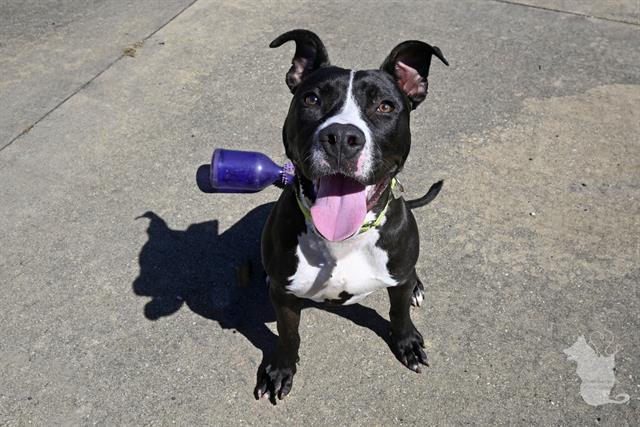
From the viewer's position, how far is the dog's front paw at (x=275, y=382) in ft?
11.9

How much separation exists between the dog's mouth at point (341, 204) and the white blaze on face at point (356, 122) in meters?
0.16

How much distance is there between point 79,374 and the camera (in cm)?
382

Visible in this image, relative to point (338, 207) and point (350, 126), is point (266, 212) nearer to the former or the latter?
point (338, 207)

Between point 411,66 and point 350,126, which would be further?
point 411,66

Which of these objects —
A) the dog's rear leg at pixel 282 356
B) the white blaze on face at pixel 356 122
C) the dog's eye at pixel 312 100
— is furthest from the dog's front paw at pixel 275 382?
the dog's eye at pixel 312 100

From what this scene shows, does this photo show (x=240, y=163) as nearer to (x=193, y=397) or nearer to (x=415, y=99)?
(x=415, y=99)

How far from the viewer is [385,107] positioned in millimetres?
3137

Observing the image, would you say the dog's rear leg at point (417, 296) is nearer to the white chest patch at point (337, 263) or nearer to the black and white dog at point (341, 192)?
the black and white dog at point (341, 192)

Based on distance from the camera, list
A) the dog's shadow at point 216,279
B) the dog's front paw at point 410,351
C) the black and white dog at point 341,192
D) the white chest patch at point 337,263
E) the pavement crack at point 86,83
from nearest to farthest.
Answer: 1. the black and white dog at point 341,192
2. the white chest patch at point 337,263
3. the dog's front paw at point 410,351
4. the dog's shadow at point 216,279
5. the pavement crack at point 86,83

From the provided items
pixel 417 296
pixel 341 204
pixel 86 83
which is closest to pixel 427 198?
pixel 417 296

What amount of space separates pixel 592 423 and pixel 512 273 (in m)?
1.05

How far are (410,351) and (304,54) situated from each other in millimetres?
1656

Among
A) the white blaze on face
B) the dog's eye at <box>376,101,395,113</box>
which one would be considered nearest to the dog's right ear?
the white blaze on face

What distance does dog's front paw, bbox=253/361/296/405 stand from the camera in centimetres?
364
